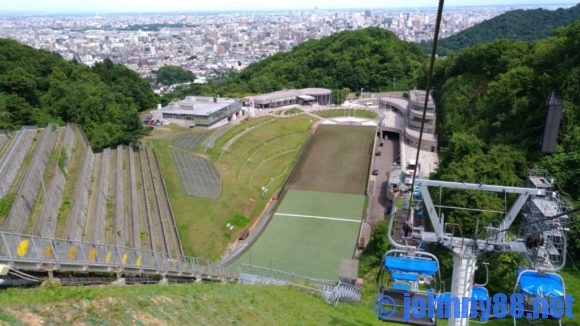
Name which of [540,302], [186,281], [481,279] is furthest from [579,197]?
[186,281]

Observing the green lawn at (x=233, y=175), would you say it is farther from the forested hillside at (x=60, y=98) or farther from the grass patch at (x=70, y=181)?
the grass patch at (x=70, y=181)

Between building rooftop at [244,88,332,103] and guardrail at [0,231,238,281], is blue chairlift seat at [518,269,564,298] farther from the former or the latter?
building rooftop at [244,88,332,103]

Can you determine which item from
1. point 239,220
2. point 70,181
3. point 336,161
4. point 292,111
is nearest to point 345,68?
point 292,111

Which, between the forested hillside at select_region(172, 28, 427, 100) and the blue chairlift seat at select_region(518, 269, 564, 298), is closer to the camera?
the blue chairlift seat at select_region(518, 269, 564, 298)

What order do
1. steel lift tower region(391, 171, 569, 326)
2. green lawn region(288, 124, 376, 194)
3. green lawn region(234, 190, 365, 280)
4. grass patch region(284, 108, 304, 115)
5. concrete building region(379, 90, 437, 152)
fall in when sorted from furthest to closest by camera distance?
grass patch region(284, 108, 304, 115) < concrete building region(379, 90, 437, 152) < green lawn region(288, 124, 376, 194) < green lawn region(234, 190, 365, 280) < steel lift tower region(391, 171, 569, 326)

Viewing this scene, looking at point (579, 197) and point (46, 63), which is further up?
point (46, 63)

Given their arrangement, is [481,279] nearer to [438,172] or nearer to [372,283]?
[372,283]

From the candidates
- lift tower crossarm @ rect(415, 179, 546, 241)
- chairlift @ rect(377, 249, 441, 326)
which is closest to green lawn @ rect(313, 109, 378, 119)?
chairlift @ rect(377, 249, 441, 326)
